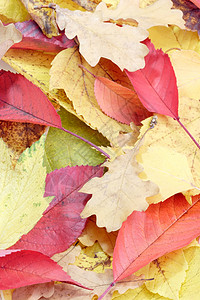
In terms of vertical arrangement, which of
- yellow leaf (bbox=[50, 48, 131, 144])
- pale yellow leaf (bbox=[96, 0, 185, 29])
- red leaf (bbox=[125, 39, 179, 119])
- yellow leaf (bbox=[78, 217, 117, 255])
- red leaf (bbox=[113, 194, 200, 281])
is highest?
pale yellow leaf (bbox=[96, 0, 185, 29])

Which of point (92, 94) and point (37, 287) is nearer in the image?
point (37, 287)

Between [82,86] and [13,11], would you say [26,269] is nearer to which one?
[82,86]

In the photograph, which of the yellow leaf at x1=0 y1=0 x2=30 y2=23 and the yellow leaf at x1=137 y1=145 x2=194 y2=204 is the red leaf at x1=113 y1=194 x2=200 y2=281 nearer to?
the yellow leaf at x1=137 y1=145 x2=194 y2=204

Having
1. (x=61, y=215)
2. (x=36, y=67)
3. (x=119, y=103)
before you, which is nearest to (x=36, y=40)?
(x=36, y=67)

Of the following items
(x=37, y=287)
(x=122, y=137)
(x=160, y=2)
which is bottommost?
(x=37, y=287)

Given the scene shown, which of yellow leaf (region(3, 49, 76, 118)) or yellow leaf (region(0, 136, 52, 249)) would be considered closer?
yellow leaf (region(0, 136, 52, 249))

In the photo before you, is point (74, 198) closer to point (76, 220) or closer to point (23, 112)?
point (76, 220)

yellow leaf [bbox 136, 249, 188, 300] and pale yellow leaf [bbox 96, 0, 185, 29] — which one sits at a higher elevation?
pale yellow leaf [bbox 96, 0, 185, 29]

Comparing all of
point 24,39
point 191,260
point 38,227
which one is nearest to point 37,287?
point 38,227

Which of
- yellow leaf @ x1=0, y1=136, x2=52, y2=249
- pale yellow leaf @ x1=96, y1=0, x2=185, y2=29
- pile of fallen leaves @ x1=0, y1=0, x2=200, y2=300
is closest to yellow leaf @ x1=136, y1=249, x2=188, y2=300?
pile of fallen leaves @ x1=0, y1=0, x2=200, y2=300
